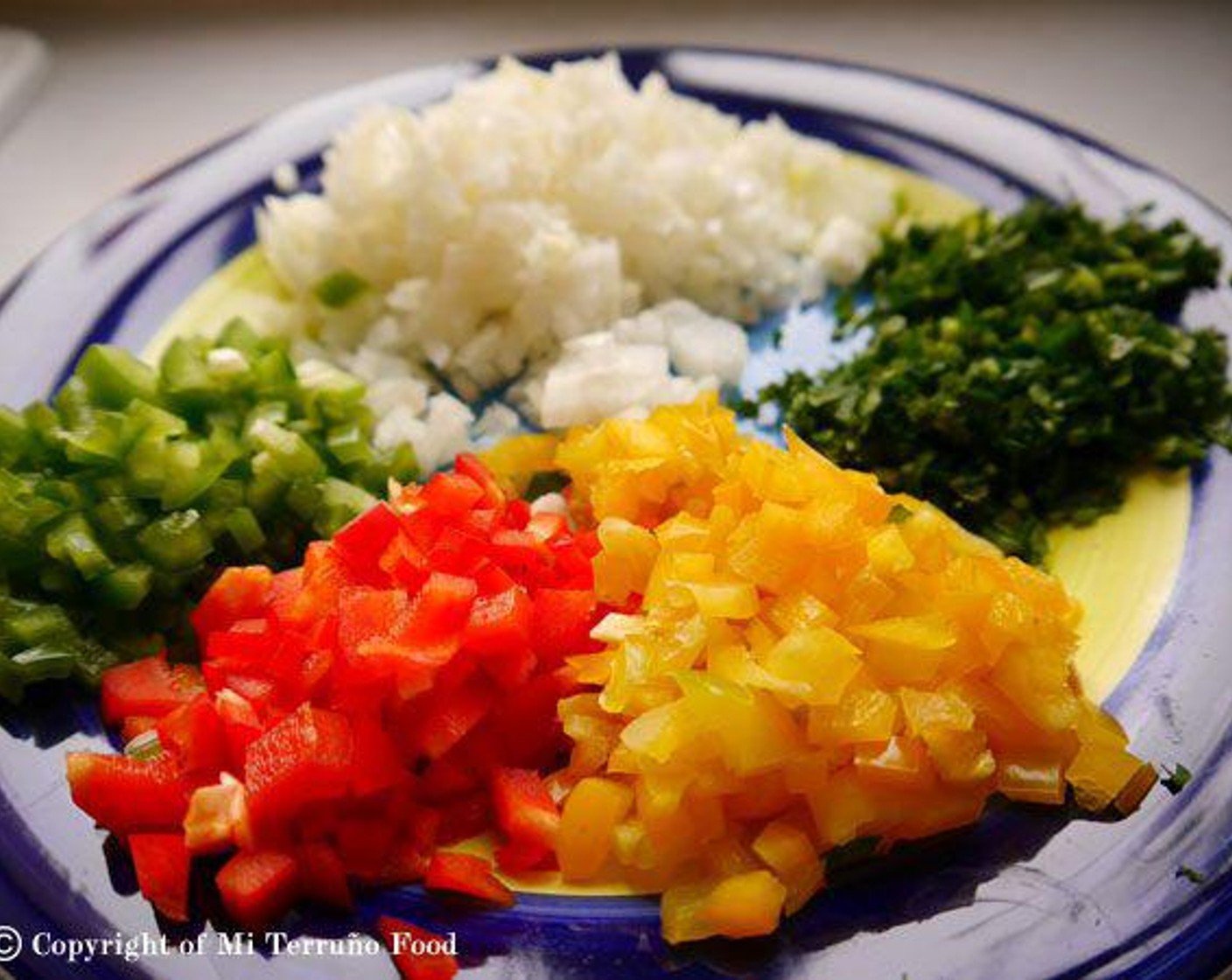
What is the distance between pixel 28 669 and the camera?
1.49 metres

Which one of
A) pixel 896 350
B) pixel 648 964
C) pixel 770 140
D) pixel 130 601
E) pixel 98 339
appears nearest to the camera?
pixel 648 964

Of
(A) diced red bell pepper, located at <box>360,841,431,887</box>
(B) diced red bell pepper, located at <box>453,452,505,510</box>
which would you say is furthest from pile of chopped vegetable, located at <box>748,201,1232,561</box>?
(A) diced red bell pepper, located at <box>360,841,431,887</box>

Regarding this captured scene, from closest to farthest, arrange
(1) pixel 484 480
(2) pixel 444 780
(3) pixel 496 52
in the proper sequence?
(2) pixel 444 780
(1) pixel 484 480
(3) pixel 496 52

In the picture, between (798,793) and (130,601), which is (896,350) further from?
(130,601)

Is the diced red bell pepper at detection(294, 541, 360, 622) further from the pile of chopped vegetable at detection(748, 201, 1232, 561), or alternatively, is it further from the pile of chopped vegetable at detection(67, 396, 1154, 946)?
the pile of chopped vegetable at detection(748, 201, 1232, 561)

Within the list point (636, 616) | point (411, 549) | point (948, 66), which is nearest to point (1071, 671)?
point (636, 616)

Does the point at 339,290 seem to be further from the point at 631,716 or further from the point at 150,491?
the point at 631,716

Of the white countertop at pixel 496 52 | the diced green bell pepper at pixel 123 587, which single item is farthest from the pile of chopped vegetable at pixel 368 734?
the white countertop at pixel 496 52

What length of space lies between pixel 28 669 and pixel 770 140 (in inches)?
59.5

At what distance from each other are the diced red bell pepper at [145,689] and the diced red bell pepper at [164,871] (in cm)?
19

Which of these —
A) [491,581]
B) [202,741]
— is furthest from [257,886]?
[491,581]

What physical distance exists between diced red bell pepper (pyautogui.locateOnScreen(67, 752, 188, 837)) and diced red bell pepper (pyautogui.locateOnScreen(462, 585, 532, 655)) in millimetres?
341

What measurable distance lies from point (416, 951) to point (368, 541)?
45 centimetres

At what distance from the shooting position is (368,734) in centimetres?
133
